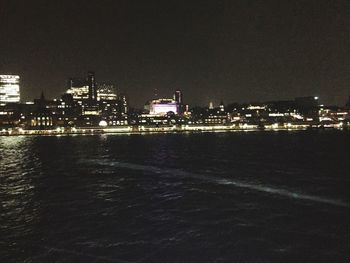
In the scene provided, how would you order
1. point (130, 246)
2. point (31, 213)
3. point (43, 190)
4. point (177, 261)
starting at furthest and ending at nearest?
point (43, 190)
point (31, 213)
point (130, 246)
point (177, 261)

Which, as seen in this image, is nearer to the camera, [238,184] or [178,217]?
[178,217]

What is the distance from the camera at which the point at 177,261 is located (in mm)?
18984

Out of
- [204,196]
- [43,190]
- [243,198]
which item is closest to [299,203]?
[243,198]

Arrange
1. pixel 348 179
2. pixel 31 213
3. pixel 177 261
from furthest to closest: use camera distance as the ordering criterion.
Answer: pixel 348 179 < pixel 31 213 < pixel 177 261

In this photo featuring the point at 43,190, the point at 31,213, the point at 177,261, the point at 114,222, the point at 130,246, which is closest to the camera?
the point at 177,261

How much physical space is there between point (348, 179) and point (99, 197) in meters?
27.1

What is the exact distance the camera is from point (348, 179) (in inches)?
1702

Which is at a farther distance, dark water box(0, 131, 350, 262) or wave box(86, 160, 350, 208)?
wave box(86, 160, 350, 208)

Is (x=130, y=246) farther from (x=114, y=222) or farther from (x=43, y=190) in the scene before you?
(x=43, y=190)

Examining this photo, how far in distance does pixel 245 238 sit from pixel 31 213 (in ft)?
53.5

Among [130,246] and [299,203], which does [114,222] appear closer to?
[130,246]

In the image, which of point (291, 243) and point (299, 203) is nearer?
point (291, 243)

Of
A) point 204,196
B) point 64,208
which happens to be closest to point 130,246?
point 64,208

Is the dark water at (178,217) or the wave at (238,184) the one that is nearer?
the dark water at (178,217)
